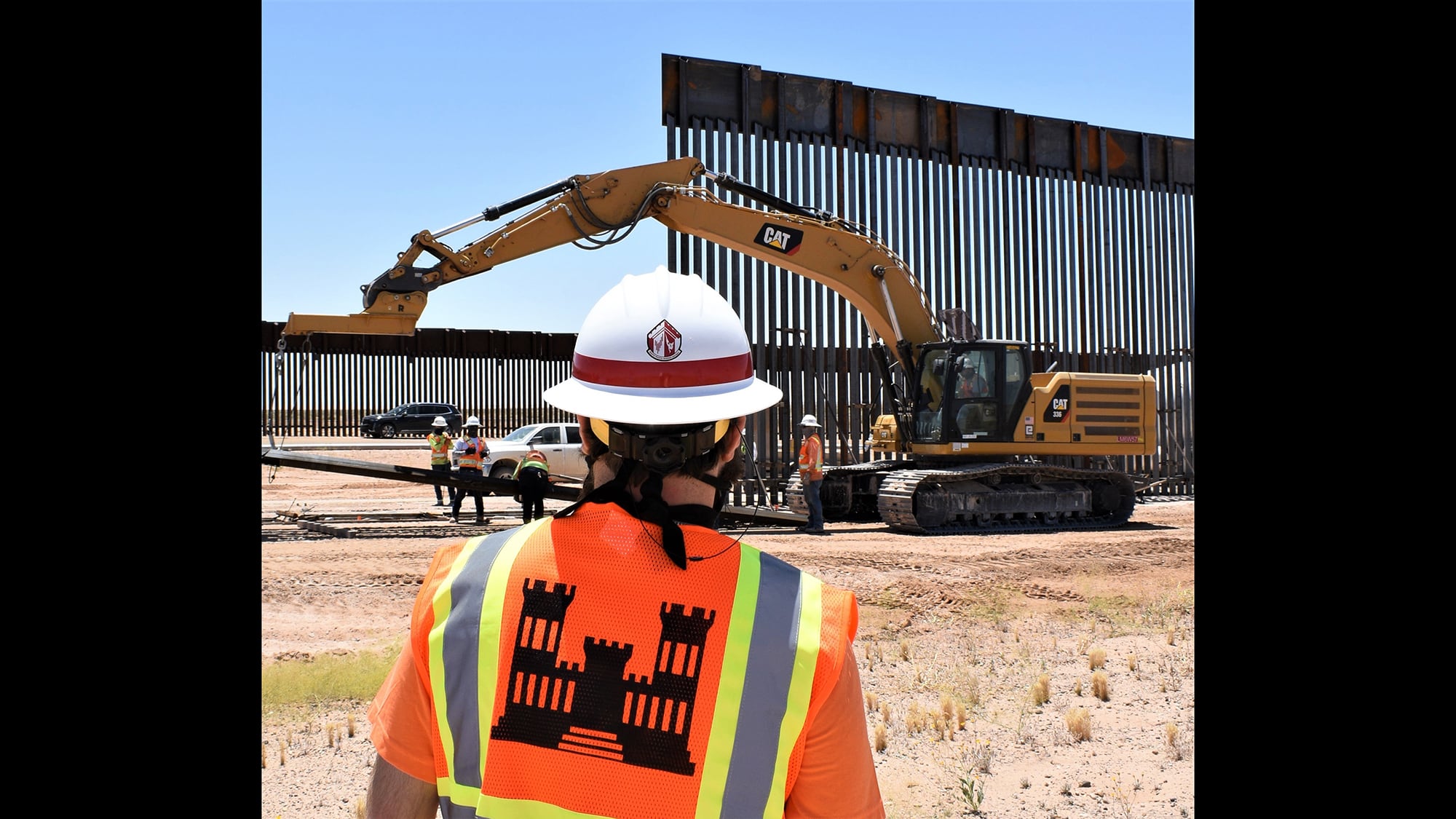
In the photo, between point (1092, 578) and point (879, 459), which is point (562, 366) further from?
point (1092, 578)

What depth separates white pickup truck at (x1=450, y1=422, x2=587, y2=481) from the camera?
68.8ft

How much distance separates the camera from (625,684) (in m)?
1.73

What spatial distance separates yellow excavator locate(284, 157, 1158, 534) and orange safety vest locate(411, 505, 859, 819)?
13294mm

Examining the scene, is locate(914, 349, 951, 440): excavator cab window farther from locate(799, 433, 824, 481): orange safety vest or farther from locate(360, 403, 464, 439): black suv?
locate(360, 403, 464, 439): black suv

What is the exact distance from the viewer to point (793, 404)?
20000 mm

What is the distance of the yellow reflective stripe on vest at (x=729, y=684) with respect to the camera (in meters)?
1.69

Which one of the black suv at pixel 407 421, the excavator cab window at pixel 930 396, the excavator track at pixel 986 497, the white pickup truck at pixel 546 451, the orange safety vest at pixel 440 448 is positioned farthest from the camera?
the black suv at pixel 407 421

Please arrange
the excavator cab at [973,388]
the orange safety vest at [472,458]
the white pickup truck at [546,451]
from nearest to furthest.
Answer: the excavator cab at [973,388] < the orange safety vest at [472,458] < the white pickup truck at [546,451]

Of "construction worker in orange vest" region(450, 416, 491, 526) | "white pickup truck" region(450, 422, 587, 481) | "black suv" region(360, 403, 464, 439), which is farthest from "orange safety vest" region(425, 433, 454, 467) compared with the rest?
"black suv" region(360, 403, 464, 439)

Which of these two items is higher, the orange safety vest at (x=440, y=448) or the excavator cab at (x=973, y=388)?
the excavator cab at (x=973, y=388)

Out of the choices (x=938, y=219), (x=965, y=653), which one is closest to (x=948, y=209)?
(x=938, y=219)

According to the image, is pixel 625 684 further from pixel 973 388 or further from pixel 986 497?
pixel 986 497

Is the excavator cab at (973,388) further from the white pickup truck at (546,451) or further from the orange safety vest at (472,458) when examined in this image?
the white pickup truck at (546,451)

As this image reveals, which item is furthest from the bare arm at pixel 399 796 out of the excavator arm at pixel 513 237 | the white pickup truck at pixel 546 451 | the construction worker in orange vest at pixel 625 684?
the white pickup truck at pixel 546 451
